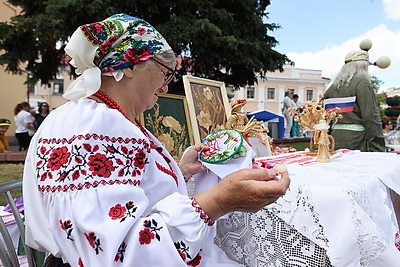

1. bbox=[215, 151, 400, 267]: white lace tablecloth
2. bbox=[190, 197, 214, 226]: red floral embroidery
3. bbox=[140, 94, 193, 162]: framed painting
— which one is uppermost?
bbox=[140, 94, 193, 162]: framed painting

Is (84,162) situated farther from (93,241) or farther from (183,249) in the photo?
(183,249)

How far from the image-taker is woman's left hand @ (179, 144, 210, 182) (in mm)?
1346

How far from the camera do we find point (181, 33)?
23.4 ft

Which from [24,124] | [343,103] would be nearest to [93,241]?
[343,103]

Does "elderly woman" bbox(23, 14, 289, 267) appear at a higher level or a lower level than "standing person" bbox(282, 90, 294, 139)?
lower

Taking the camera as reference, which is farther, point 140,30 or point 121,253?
point 140,30

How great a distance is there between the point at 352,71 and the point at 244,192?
9.47 feet

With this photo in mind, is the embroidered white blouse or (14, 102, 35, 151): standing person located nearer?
the embroidered white blouse

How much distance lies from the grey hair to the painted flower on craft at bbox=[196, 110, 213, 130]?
5.47 ft

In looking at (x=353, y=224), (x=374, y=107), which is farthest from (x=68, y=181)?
(x=374, y=107)

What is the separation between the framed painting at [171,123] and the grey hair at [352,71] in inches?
69.7

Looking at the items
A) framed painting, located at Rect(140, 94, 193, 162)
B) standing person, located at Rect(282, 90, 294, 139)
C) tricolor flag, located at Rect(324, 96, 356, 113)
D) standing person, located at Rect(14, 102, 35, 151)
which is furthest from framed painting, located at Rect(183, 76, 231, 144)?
standing person, located at Rect(282, 90, 294, 139)

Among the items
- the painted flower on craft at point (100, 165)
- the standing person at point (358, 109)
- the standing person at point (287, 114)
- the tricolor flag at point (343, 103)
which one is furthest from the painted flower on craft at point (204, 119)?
the standing person at point (287, 114)

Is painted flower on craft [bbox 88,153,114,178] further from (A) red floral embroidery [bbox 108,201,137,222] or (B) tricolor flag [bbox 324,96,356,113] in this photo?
(B) tricolor flag [bbox 324,96,356,113]
